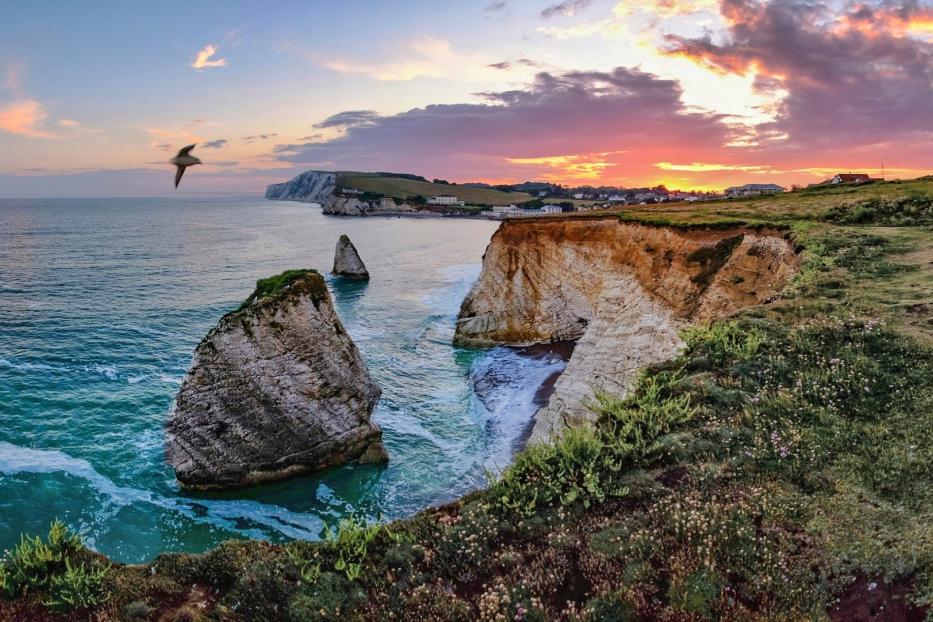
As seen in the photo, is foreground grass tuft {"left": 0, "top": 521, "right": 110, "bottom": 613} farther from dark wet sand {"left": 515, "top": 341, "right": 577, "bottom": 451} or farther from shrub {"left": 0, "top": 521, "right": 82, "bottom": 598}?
dark wet sand {"left": 515, "top": 341, "right": 577, "bottom": 451}

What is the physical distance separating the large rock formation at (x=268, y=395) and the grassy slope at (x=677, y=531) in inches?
495

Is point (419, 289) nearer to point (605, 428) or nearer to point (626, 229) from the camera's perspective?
point (626, 229)

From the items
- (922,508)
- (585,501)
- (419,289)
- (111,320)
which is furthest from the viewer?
(419,289)

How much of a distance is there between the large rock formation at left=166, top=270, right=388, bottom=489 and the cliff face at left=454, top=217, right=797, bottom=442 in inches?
368

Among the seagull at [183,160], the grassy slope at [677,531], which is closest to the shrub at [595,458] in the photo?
the grassy slope at [677,531]

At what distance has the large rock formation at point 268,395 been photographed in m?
20.0

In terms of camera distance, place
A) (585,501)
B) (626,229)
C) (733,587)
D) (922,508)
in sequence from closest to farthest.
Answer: (733,587) → (922,508) → (585,501) → (626,229)

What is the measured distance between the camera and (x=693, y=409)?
10.3 m

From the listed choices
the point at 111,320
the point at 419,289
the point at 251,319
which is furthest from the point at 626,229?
the point at 111,320

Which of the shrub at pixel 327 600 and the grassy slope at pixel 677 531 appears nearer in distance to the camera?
the grassy slope at pixel 677 531

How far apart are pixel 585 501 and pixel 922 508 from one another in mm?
4535

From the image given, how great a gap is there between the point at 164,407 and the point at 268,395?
1049cm

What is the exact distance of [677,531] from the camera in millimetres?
7477

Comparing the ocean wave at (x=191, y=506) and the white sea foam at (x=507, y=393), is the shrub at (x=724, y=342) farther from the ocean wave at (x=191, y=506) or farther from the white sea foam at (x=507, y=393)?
the ocean wave at (x=191, y=506)
